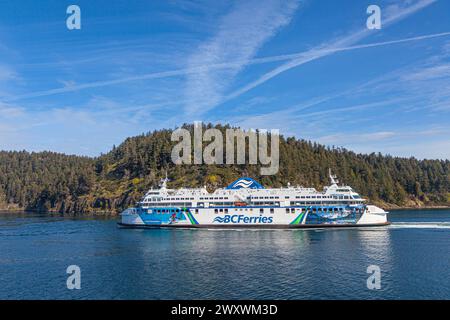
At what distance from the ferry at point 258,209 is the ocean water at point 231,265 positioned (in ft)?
22.4

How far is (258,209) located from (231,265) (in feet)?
132

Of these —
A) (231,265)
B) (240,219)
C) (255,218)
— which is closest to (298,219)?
(255,218)

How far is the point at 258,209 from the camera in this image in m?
90.1

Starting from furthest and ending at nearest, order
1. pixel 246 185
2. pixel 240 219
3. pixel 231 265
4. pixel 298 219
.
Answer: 1. pixel 246 185
2. pixel 240 219
3. pixel 298 219
4. pixel 231 265

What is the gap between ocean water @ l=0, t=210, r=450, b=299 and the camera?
38.7 meters

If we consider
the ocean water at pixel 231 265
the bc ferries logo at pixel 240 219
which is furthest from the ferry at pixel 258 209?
the ocean water at pixel 231 265

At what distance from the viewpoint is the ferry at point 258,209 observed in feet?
288

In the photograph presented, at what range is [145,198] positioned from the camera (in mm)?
96250

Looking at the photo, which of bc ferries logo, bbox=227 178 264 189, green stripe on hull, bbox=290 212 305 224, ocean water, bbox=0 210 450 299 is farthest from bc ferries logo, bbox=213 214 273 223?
ocean water, bbox=0 210 450 299

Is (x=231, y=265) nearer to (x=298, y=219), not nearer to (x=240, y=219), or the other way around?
(x=240, y=219)

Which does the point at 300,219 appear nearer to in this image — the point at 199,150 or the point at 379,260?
the point at 379,260
